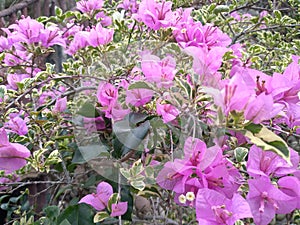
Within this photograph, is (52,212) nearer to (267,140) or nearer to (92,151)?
(92,151)

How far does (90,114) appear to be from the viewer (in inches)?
30.2

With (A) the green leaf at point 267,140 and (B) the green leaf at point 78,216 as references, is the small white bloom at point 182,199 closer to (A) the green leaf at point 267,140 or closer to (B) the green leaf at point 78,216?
(A) the green leaf at point 267,140

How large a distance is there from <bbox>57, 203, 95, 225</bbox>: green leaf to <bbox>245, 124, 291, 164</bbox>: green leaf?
41 cm

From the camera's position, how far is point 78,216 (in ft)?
2.56

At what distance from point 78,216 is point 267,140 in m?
0.45

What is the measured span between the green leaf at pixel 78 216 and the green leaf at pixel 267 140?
1.35 ft

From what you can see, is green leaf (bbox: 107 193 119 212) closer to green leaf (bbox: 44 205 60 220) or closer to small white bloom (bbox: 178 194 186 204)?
small white bloom (bbox: 178 194 186 204)

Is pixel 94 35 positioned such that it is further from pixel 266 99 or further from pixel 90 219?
pixel 266 99

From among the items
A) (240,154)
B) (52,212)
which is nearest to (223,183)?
(240,154)

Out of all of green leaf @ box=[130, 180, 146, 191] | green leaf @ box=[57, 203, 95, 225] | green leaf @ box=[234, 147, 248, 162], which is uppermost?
green leaf @ box=[234, 147, 248, 162]

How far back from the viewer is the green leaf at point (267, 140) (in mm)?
449

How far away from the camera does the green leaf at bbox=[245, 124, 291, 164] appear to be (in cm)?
45

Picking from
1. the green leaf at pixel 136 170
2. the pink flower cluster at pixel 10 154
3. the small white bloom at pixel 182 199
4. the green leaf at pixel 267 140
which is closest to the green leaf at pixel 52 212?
the pink flower cluster at pixel 10 154

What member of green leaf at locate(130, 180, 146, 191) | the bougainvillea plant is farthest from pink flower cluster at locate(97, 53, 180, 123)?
green leaf at locate(130, 180, 146, 191)
